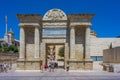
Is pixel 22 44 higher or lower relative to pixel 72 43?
lower

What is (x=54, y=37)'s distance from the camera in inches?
1065

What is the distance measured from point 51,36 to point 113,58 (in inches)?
344

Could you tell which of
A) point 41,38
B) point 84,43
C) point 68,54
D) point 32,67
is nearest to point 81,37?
point 84,43

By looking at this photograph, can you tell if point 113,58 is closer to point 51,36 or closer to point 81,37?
point 81,37

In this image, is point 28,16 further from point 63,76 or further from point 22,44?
point 63,76

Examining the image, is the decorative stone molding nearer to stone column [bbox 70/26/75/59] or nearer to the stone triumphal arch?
the stone triumphal arch

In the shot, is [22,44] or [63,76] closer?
[63,76]

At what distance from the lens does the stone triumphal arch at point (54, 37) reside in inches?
1023

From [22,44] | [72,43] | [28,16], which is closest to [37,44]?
[22,44]

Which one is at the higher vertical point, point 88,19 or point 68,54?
point 88,19

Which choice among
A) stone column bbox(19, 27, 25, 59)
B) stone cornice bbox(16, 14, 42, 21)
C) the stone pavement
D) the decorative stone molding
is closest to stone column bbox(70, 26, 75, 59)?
the decorative stone molding

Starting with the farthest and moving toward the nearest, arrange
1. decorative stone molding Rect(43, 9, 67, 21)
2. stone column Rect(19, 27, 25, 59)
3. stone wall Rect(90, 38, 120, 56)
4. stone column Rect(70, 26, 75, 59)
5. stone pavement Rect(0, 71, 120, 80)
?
1. stone wall Rect(90, 38, 120, 56)
2. decorative stone molding Rect(43, 9, 67, 21)
3. stone column Rect(19, 27, 25, 59)
4. stone column Rect(70, 26, 75, 59)
5. stone pavement Rect(0, 71, 120, 80)

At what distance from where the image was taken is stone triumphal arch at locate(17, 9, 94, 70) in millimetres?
25984

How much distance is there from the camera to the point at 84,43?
26.7 m
